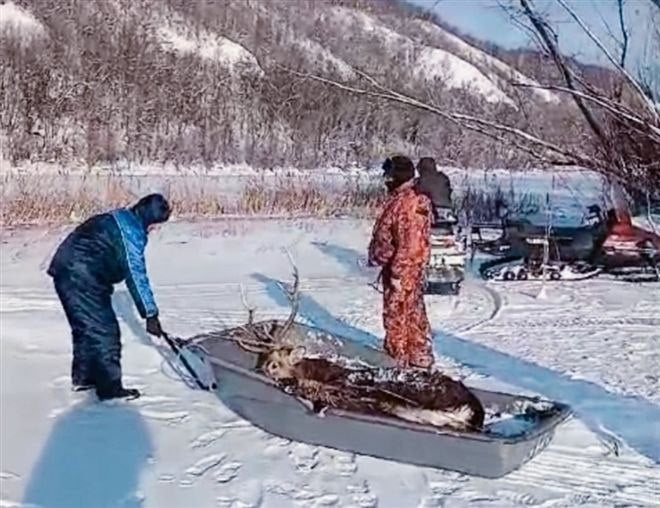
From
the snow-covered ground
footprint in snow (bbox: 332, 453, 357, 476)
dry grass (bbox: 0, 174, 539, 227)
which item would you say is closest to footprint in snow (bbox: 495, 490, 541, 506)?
the snow-covered ground

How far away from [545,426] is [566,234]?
22.5 ft

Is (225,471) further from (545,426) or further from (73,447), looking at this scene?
(545,426)

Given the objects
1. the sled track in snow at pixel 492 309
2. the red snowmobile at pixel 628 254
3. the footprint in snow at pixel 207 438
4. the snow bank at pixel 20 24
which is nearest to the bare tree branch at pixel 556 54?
the footprint in snow at pixel 207 438

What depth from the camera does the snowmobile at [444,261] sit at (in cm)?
932

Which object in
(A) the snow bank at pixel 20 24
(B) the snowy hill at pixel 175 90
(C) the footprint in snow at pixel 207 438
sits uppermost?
(A) the snow bank at pixel 20 24

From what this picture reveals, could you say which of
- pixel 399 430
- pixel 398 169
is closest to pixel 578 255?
pixel 398 169

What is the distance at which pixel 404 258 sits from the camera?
6230 millimetres

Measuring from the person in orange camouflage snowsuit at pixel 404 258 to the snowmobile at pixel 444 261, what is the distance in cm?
278

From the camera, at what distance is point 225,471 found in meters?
5.06

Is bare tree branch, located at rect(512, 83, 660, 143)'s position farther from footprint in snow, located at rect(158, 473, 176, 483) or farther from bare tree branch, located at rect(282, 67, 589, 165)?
footprint in snow, located at rect(158, 473, 176, 483)

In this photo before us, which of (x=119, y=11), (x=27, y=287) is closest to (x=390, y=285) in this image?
(x=27, y=287)

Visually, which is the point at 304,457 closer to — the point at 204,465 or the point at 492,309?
the point at 204,465

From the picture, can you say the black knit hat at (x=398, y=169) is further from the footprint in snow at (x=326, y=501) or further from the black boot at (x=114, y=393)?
the footprint in snow at (x=326, y=501)

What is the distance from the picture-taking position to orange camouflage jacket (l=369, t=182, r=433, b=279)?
615cm
